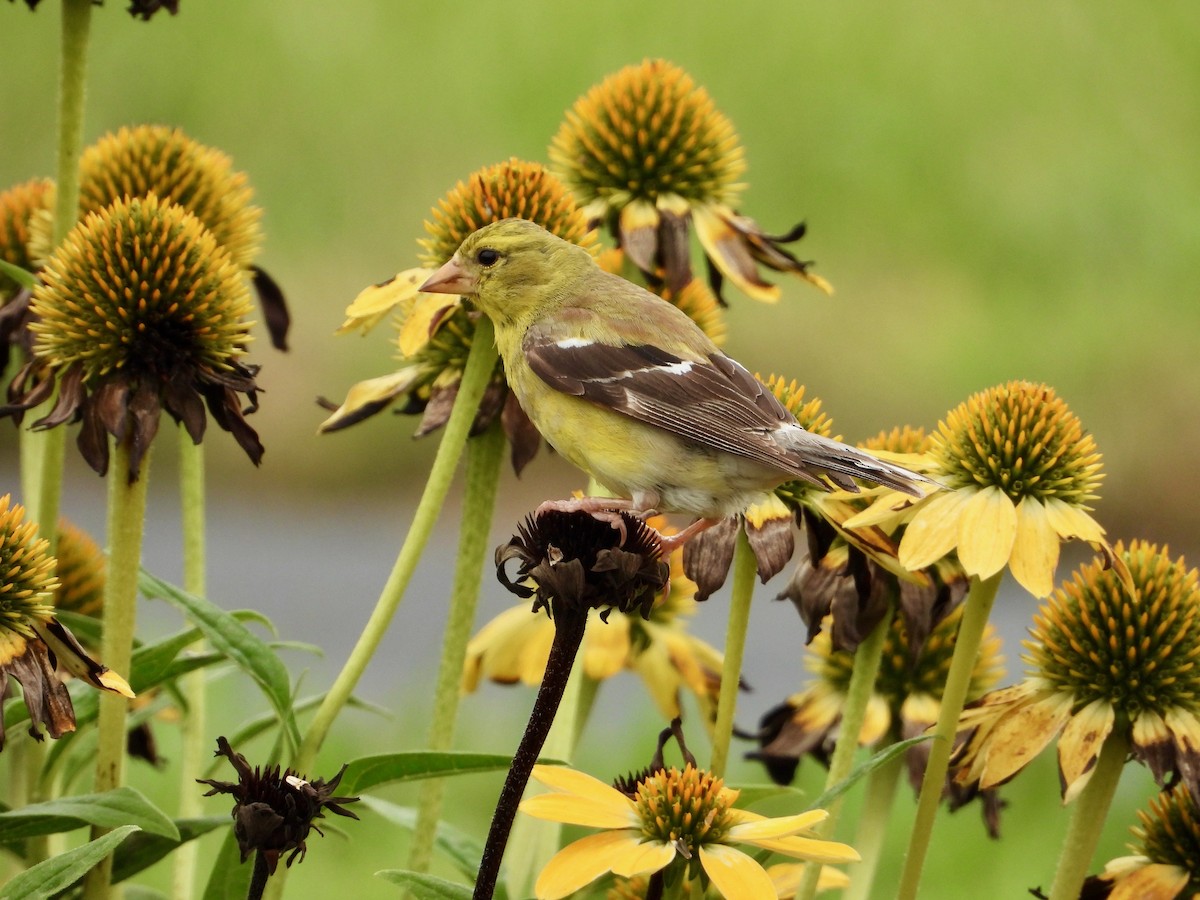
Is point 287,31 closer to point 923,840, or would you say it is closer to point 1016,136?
point 1016,136

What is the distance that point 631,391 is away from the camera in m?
2.31

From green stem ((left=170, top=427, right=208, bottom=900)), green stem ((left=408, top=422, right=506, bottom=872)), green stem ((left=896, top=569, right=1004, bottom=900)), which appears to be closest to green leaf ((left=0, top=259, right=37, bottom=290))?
green stem ((left=170, top=427, right=208, bottom=900))

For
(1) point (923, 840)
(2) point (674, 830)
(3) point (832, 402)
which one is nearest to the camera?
(2) point (674, 830)

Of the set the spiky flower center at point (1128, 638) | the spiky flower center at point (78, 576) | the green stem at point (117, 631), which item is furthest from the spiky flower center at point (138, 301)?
the spiky flower center at point (1128, 638)

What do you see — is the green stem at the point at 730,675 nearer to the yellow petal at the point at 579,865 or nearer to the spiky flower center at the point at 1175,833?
the yellow petal at the point at 579,865

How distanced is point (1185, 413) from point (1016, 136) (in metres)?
2.14

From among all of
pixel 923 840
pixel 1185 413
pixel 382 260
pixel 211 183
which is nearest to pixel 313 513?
pixel 382 260

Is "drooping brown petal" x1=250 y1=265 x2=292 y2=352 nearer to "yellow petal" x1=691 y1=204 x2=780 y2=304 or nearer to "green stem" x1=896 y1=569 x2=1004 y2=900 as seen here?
"yellow petal" x1=691 y1=204 x2=780 y2=304

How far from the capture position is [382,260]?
794 centimetres

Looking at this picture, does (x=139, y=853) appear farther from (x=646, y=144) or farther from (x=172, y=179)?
(x=646, y=144)

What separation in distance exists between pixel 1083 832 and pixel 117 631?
3.80 ft

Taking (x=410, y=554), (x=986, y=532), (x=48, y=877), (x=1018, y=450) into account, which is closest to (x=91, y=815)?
(x=48, y=877)

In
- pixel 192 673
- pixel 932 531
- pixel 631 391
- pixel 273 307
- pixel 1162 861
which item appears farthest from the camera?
pixel 273 307

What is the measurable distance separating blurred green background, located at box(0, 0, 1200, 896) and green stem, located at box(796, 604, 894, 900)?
12.4ft
